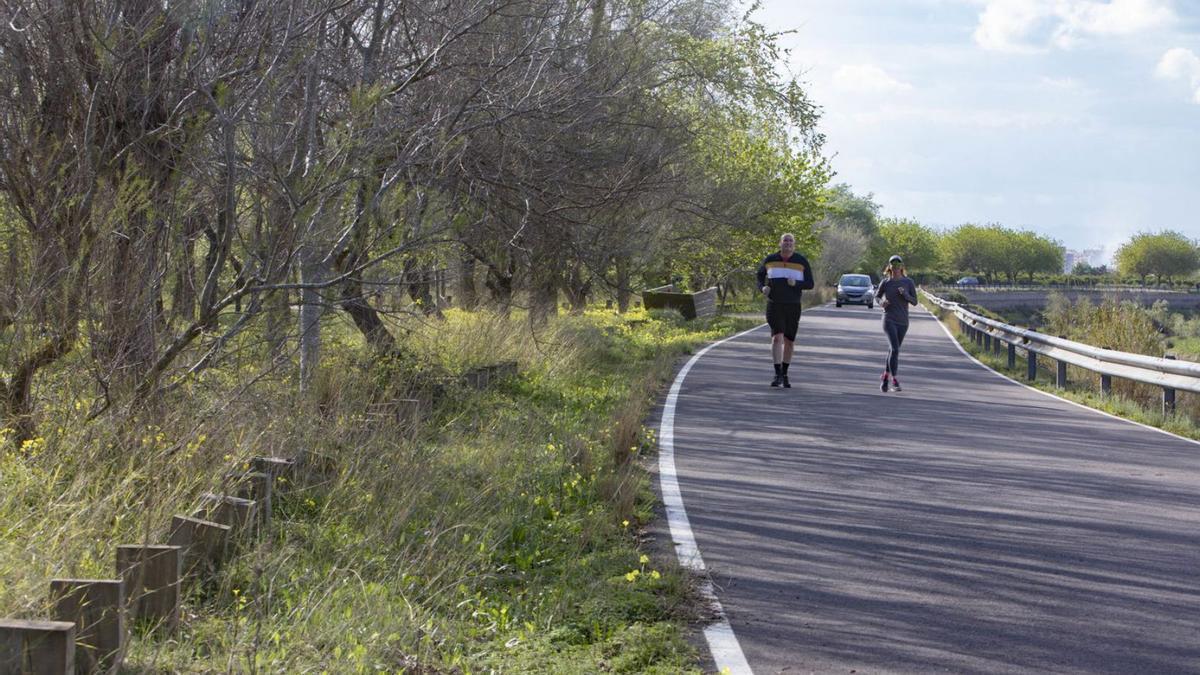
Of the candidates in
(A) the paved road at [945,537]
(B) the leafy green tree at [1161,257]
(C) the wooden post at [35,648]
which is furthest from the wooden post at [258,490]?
(B) the leafy green tree at [1161,257]

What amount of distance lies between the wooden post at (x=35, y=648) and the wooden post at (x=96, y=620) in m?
0.39

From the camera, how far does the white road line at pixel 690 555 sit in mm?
5336

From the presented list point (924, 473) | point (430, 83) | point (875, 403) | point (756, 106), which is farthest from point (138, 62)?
point (756, 106)

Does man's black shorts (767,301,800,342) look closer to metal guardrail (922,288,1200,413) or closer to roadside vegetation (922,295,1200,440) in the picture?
roadside vegetation (922,295,1200,440)

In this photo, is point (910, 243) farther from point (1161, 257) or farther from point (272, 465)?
point (272, 465)

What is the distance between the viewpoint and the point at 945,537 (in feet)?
25.2

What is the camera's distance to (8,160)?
757 cm

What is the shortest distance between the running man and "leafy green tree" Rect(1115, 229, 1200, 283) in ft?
543

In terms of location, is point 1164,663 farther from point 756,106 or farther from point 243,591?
point 756,106

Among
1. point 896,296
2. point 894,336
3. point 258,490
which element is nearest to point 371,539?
point 258,490

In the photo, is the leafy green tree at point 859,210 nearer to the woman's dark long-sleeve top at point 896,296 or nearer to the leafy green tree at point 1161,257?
the leafy green tree at point 1161,257

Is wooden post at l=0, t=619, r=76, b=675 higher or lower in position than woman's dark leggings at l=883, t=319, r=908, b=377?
lower

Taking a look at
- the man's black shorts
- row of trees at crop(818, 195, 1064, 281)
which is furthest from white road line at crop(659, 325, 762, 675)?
row of trees at crop(818, 195, 1064, 281)

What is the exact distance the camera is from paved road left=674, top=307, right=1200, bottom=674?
5539 millimetres
